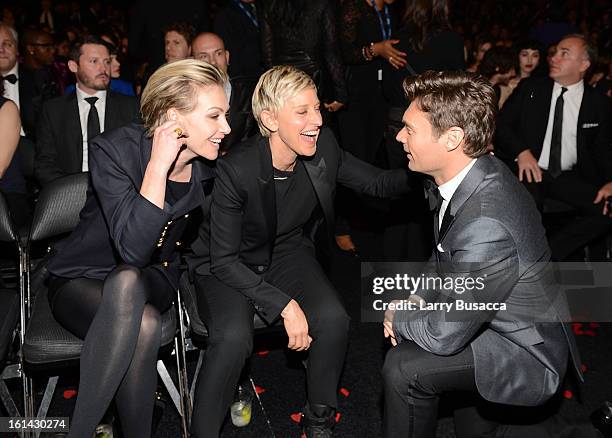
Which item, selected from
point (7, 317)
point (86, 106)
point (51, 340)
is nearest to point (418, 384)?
point (51, 340)

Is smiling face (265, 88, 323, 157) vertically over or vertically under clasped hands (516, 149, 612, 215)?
over

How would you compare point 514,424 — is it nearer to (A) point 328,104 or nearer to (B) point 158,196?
(B) point 158,196

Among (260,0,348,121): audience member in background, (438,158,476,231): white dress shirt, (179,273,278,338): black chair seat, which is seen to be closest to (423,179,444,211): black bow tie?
(438,158,476,231): white dress shirt

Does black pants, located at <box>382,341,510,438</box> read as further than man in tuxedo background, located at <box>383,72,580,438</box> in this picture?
Yes

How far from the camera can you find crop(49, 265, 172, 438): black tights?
95.2 inches

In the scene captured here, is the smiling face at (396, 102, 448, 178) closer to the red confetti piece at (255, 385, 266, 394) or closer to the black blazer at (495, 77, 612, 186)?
the red confetti piece at (255, 385, 266, 394)

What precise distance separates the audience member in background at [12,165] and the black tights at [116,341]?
1045mm

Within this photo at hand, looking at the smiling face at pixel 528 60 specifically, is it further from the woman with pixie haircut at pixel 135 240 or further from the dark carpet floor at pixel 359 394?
the woman with pixie haircut at pixel 135 240

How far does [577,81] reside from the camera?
14.3ft

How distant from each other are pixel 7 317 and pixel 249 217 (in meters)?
1.10

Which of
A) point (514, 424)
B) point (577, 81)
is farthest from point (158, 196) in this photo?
point (577, 81)

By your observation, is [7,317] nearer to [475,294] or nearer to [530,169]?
[475,294]

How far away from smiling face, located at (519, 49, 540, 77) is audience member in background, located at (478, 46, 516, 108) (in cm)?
10

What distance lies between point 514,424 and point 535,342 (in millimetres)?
694
